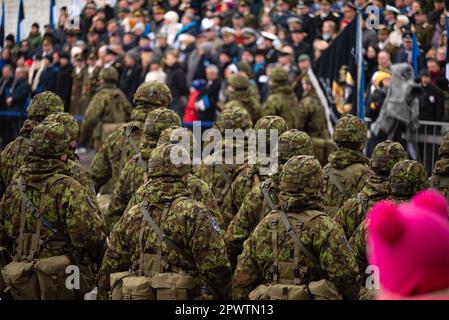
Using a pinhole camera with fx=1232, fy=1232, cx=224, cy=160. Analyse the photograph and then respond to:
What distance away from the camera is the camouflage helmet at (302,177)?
29.9ft

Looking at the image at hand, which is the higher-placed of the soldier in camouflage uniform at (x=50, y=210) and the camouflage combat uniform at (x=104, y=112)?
the camouflage combat uniform at (x=104, y=112)

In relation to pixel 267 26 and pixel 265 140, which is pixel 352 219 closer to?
pixel 265 140

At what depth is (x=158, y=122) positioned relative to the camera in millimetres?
12594

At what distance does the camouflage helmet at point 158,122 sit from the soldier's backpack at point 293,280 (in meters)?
3.66

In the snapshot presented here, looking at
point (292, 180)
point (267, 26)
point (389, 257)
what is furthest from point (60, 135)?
point (267, 26)

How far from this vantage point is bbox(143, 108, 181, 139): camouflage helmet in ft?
41.2

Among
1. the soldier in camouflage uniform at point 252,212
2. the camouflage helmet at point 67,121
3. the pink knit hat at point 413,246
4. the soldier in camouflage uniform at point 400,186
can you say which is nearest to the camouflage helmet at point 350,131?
the soldier in camouflage uniform at point 252,212

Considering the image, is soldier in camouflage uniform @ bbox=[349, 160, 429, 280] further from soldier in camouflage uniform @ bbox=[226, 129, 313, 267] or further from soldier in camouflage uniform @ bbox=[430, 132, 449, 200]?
soldier in camouflage uniform @ bbox=[430, 132, 449, 200]

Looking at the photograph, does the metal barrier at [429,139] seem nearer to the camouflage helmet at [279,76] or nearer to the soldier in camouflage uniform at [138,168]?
the camouflage helmet at [279,76]

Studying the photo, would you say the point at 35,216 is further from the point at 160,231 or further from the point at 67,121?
the point at 67,121

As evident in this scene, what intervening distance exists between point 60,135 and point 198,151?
435cm

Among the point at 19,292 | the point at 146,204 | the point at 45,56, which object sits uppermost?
the point at 45,56

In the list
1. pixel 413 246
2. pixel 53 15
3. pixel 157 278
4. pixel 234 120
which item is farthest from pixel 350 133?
pixel 53 15

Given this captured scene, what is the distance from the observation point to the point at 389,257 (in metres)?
4.89
